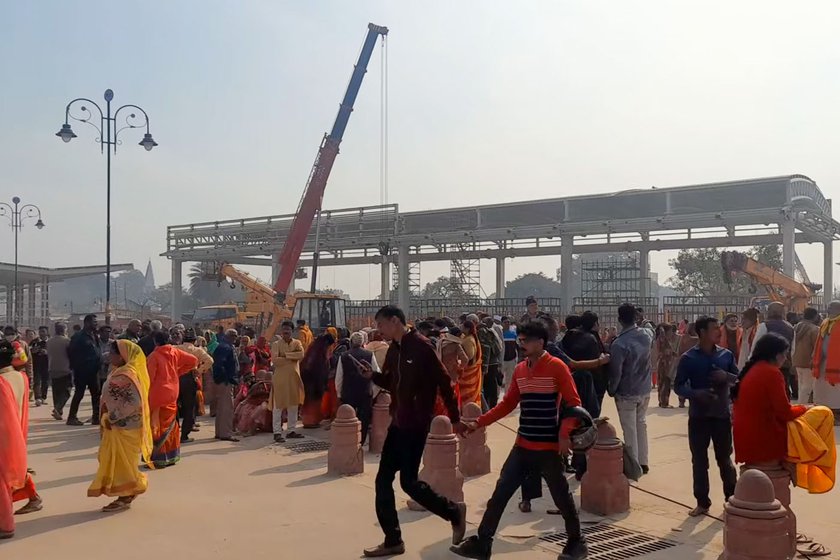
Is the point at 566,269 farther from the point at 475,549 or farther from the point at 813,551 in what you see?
the point at 475,549

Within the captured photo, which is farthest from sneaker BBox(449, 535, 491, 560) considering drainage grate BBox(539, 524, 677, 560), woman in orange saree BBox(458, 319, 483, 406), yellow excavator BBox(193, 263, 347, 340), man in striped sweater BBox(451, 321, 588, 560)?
yellow excavator BBox(193, 263, 347, 340)

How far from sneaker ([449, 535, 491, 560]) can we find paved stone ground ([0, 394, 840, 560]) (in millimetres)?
450

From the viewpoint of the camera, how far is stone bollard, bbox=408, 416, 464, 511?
6.95 metres

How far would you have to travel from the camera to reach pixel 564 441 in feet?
17.2

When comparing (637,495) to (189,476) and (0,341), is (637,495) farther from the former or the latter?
(0,341)

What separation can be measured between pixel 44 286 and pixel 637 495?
4138cm

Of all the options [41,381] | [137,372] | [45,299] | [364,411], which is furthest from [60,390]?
[45,299]

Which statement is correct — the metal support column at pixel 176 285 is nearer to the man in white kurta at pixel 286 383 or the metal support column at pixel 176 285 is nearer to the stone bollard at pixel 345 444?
the man in white kurta at pixel 286 383

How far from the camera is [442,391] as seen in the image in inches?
222

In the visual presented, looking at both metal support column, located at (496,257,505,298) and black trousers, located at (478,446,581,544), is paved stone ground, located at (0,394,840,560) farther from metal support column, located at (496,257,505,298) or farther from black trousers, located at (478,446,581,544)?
metal support column, located at (496,257,505,298)

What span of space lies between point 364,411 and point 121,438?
12.6 ft

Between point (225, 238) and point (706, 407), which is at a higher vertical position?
point (225, 238)

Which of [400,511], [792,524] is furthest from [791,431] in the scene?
[400,511]

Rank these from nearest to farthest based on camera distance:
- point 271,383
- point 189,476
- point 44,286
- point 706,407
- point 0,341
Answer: point 706,407, point 0,341, point 189,476, point 271,383, point 44,286
